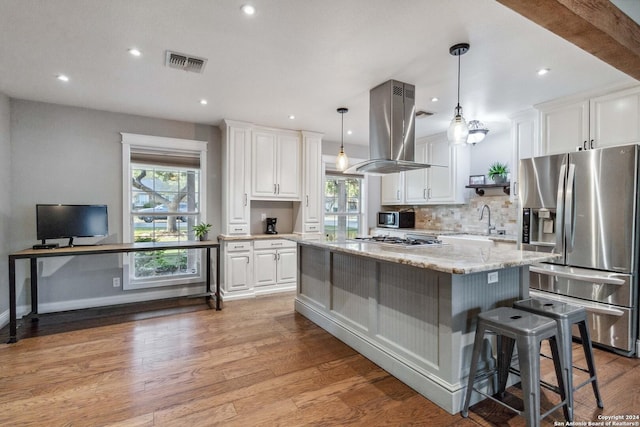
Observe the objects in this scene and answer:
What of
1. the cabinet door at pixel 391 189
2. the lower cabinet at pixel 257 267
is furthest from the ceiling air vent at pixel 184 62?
the cabinet door at pixel 391 189

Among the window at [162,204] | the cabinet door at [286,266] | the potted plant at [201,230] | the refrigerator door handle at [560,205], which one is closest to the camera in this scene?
the refrigerator door handle at [560,205]

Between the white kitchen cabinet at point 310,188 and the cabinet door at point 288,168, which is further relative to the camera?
the white kitchen cabinet at point 310,188

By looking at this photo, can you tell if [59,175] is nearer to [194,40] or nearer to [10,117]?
[10,117]

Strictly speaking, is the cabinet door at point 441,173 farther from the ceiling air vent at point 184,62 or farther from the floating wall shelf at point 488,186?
the ceiling air vent at point 184,62

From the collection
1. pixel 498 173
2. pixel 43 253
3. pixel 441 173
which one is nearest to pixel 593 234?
pixel 498 173

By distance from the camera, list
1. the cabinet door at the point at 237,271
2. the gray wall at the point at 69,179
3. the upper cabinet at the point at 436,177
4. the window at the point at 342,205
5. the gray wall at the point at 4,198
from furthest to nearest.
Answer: the window at the point at 342,205, the upper cabinet at the point at 436,177, the cabinet door at the point at 237,271, the gray wall at the point at 69,179, the gray wall at the point at 4,198

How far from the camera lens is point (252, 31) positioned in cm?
230

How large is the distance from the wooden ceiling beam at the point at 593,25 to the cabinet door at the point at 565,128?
1180 mm

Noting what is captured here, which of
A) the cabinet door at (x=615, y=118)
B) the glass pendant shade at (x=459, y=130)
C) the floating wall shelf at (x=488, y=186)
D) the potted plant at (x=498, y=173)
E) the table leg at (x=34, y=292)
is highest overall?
the cabinet door at (x=615, y=118)

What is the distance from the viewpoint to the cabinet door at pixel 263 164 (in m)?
4.79

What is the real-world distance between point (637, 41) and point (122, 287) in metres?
5.65

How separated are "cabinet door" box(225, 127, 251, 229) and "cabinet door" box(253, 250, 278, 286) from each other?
1.79 ft

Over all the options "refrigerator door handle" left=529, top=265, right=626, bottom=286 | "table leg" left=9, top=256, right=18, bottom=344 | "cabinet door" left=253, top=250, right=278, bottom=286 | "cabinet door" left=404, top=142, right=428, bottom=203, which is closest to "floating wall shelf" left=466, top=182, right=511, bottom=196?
"cabinet door" left=404, top=142, right=428, bottom=203

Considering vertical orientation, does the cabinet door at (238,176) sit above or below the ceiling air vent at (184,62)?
below
